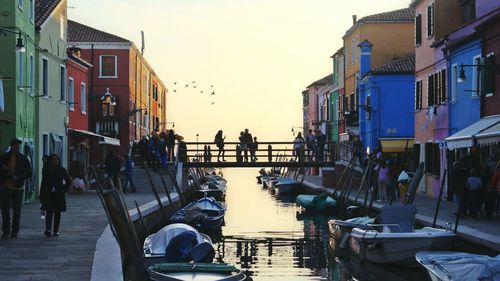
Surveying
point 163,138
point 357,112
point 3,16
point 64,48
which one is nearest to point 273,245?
point 3,16

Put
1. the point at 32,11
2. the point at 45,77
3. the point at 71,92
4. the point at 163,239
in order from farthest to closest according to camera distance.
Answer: the point at 71,92 < the point at 45,77 < the point at 32,11 < the point at 163,239

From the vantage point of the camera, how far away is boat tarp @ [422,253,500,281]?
504 inches

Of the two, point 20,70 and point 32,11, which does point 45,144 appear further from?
point 32,11

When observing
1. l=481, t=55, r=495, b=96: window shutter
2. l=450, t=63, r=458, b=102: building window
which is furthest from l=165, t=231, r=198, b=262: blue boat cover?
l=450, t=63, r=458, b=102: building window

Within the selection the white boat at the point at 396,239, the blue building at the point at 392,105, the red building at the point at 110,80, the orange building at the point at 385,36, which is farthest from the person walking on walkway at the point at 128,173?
the white boat at the point at 396,239

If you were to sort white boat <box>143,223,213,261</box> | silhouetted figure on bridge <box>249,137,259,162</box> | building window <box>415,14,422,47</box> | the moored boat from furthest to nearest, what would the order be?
silhouetted figure on bridge <box>249,137,259,162</box> < building window <box>415,14,422,47</box> < the moored boat < white boat <box>143,223,213,261</box>

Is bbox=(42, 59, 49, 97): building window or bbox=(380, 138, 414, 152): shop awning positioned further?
bbox=(380, 138, 414, 152): shop awning

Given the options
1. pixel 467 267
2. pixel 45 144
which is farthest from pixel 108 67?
pixel 467 267

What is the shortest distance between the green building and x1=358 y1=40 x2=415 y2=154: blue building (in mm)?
22335

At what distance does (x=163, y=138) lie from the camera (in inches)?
1779

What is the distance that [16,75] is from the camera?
28453 mm

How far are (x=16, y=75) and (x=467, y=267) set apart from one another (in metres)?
18.8

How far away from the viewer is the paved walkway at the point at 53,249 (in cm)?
1252

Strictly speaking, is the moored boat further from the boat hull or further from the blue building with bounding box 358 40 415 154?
the boat hull
